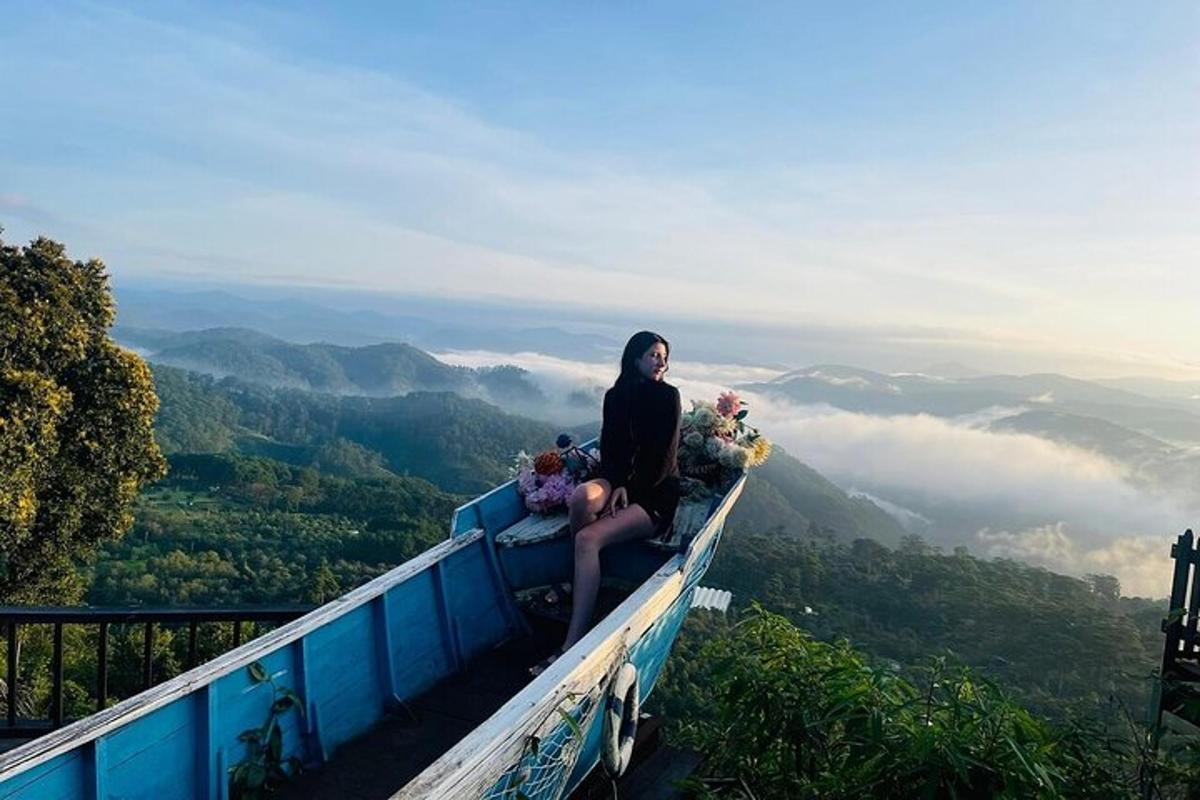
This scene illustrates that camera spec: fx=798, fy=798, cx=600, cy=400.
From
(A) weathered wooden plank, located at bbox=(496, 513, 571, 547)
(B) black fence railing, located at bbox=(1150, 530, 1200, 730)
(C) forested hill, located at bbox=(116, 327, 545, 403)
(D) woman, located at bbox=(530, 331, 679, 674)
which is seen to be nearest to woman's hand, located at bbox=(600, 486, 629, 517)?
(D) woman, located at bbox=(530, 331, 679, 674)

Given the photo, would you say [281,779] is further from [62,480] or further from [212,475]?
[212,475]

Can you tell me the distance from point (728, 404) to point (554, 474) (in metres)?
1.34

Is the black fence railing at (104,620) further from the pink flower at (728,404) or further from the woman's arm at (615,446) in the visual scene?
the pink flower at (728,404)

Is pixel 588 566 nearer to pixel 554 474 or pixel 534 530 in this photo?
pixel 534 530

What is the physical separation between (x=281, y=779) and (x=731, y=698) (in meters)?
1.82

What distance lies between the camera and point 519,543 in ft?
14.4

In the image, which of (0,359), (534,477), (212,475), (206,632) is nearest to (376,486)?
(212,475)

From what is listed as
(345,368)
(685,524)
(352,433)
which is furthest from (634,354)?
(345,368)

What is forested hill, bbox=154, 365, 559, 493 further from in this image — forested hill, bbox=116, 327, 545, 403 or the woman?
the woman

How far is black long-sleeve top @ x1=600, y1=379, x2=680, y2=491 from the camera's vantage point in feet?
13.9

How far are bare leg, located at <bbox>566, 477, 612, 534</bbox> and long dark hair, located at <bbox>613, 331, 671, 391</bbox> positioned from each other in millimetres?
575

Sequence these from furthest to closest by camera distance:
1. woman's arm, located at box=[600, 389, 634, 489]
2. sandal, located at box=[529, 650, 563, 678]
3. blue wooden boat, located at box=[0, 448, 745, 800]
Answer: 1. woman's arm, located at box=[600, 389, 634, 489]
2. sandal, located at box=[529, 650, 563, 678]
3. blue wooden boat, located at box=[0, 448, 745, 800]

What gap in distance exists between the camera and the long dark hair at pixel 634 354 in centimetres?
429

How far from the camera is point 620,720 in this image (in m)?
3.30
